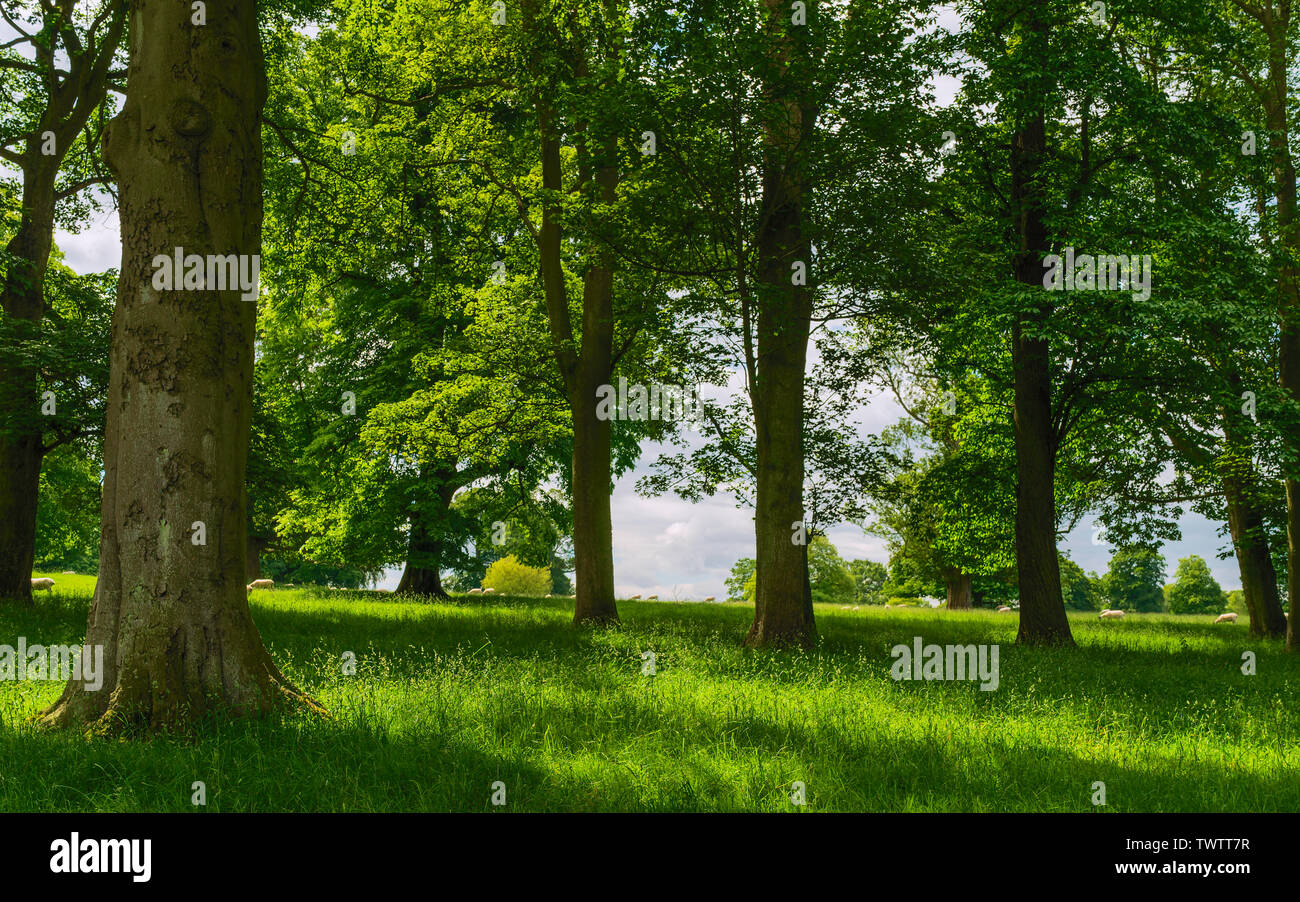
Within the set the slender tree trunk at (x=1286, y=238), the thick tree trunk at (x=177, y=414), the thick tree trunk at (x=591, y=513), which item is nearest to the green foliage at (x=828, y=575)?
the slender tree trunk at (x=1286, y=238)

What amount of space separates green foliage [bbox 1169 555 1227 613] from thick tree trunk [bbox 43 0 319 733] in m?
83.6

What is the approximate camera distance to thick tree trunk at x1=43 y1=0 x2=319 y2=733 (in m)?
6.76

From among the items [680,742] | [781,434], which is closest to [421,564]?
[781,434]

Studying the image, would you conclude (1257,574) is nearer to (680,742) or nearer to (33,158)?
(680,742)

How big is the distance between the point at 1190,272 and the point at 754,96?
28.5 ft

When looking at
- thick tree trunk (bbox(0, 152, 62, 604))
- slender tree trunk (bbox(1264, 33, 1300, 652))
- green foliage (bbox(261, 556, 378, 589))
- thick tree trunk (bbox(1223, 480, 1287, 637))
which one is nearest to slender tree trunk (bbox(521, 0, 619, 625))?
thick tree trunk (bbox(0, 152, 62, 604))

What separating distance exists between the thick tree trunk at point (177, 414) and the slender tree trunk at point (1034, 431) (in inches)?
564

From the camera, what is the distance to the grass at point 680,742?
18.0 ft

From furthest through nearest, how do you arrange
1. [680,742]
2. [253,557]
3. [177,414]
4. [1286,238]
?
[253,557], [1286,238], [177,414], [680,742]

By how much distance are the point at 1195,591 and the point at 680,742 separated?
82.2m

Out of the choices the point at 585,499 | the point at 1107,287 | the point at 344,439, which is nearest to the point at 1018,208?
the point at 1107,287

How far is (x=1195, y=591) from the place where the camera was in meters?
73.1

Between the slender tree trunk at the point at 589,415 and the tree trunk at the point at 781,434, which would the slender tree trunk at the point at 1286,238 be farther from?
the slender tree trunk at the point at 589,415

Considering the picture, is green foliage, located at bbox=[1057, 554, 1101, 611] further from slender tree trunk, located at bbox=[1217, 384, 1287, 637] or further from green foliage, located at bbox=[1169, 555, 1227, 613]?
slender tree trunk, located at bbox=[1217, 384, 1287, 637]
